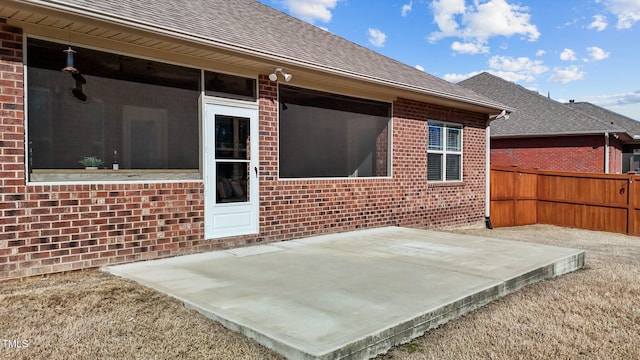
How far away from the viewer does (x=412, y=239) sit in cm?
732

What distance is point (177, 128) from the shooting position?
6.36m

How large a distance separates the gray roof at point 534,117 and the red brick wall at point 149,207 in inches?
431

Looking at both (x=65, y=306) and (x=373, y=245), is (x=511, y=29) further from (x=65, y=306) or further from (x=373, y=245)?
(x=65, y=306)

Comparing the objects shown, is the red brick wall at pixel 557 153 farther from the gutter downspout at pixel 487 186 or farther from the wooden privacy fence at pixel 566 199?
the gutter downspout at pixel 487 186

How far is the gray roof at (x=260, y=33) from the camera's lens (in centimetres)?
504

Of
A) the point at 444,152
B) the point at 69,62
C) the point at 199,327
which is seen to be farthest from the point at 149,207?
the point at 444,152

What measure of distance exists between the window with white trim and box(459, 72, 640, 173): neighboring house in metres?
9.08

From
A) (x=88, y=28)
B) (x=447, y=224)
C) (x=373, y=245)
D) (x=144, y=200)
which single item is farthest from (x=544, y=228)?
(x=88, y=28)

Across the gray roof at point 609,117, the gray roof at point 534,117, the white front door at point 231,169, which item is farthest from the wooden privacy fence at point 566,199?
the gray roof at point 609,117

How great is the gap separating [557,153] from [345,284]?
16816 mm

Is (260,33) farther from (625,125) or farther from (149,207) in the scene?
(625,125)

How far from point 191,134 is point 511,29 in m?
20.0

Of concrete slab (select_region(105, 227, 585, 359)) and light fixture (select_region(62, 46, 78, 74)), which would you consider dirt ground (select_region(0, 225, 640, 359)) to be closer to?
concrete slab (select_region(105, 227, 585, 359))

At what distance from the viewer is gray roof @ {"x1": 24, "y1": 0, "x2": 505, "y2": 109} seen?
504 centimetres
